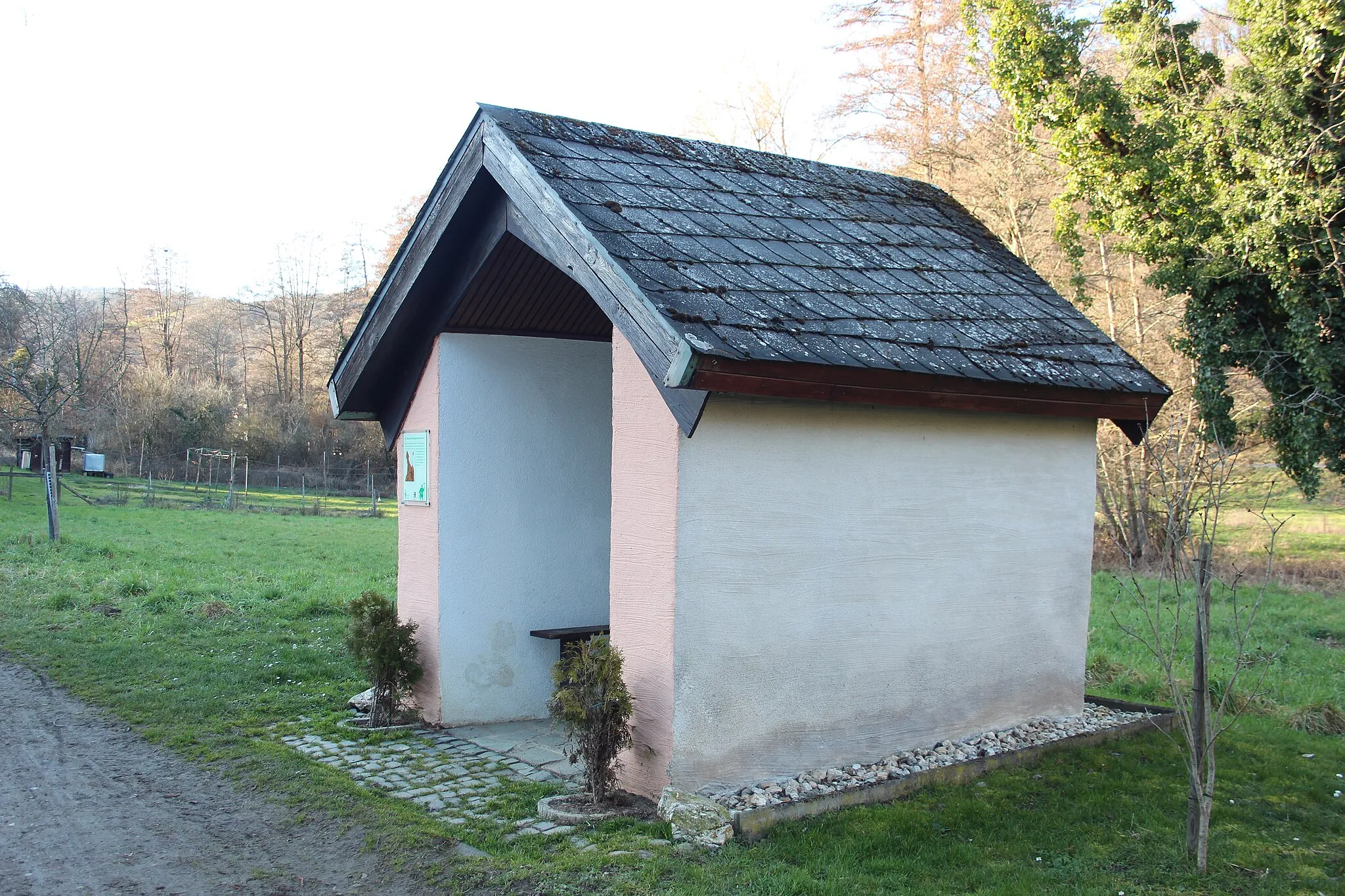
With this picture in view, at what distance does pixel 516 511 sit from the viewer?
7594 mm

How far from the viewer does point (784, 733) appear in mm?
5754

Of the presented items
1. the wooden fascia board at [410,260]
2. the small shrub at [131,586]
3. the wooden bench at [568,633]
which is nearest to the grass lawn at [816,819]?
the small shrub at [131,586]

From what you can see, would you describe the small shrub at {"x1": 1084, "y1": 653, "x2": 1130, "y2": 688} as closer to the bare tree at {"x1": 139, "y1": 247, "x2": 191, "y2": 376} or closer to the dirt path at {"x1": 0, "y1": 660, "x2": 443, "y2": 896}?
the dirt path at {"x1": 0, "y1": 660, "x2": 443, "y2": 896}

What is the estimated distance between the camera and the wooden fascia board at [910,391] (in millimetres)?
4918

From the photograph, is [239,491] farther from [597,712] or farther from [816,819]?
[816,819]

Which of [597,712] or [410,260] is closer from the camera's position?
[597,712]

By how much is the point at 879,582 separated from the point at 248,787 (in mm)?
3926

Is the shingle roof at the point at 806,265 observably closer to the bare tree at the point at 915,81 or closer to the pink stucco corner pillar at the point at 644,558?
the pink stucco corner pillar at the point at 644,558

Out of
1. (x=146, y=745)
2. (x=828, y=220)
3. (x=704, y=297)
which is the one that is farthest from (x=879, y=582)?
(x=146, y=745)

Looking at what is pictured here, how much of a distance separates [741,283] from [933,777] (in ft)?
10.1

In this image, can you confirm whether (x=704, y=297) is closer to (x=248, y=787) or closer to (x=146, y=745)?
(x=248, y=787)

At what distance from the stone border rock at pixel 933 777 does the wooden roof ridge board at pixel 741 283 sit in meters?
1.99

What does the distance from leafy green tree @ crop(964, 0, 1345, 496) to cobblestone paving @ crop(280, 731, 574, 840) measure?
683 cm

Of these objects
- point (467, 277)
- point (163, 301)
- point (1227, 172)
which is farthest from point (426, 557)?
point (163, 301)
